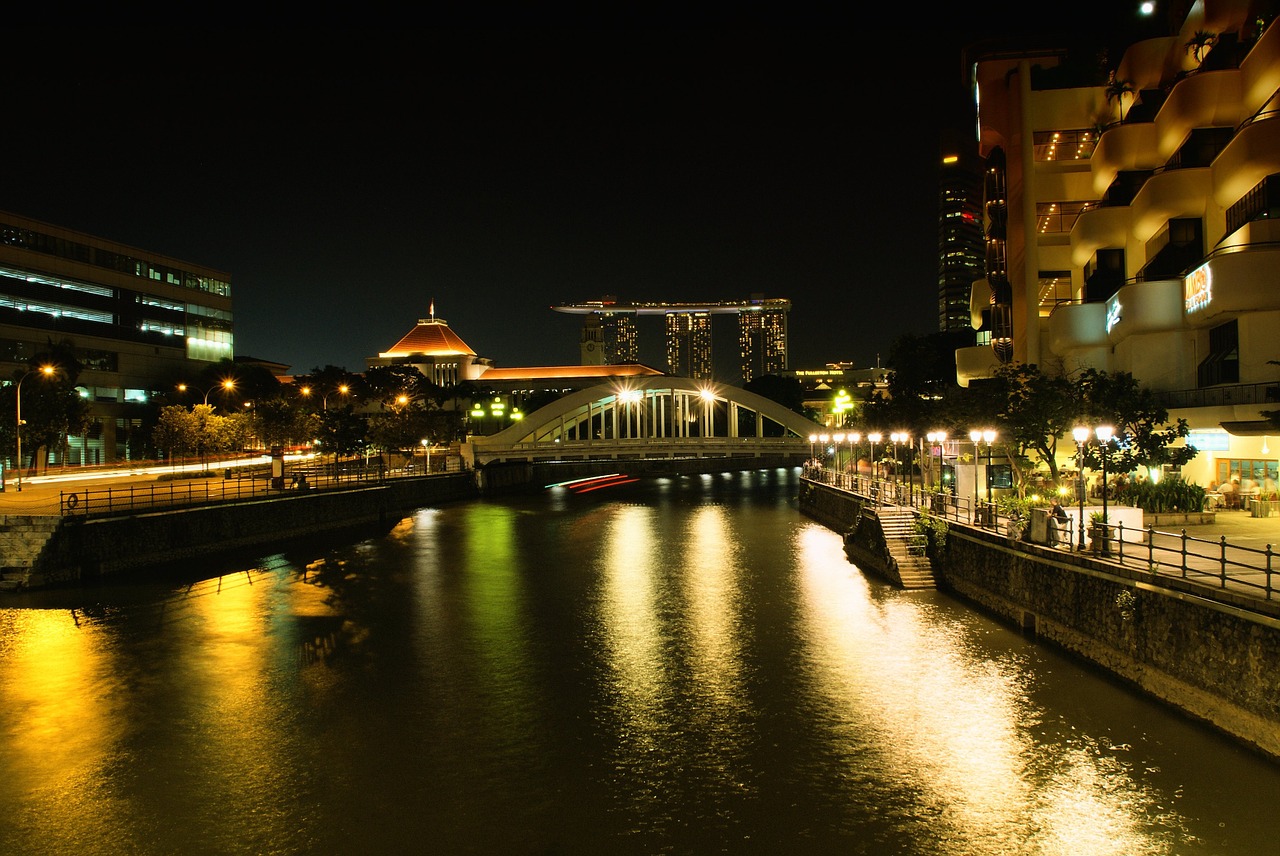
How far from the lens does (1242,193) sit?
27828 mm

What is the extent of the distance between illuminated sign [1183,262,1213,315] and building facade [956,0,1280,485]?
0.09 meters

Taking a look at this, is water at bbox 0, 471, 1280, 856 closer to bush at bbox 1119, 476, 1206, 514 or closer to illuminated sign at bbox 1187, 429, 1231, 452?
bush at bbox 1119, 476, 1206, 514

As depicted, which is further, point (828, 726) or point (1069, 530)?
point (1069, 530)

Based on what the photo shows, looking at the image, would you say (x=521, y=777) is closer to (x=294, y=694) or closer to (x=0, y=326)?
(x=294, y=694)

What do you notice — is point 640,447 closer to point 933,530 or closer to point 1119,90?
point 1119,90

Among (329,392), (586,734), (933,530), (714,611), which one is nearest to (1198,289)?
(933,530)

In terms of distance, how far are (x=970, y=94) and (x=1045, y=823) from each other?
165ft

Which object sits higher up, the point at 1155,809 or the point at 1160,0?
the point at 1160,0

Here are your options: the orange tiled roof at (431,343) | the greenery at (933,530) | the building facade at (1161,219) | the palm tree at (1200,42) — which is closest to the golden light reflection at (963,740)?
the greenery at (933,530)

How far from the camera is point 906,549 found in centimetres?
2936

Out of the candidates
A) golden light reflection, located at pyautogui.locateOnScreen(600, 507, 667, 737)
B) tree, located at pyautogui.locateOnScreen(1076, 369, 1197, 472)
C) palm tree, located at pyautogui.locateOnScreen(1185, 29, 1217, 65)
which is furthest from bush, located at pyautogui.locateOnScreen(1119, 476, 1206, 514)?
palm tree, located at pyautogui.locateOnScreen(1185, 29, 1217, 65)

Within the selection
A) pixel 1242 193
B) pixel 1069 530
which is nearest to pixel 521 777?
pixel 1069 530

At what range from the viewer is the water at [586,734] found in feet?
41.1

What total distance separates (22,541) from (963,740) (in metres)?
27.8
